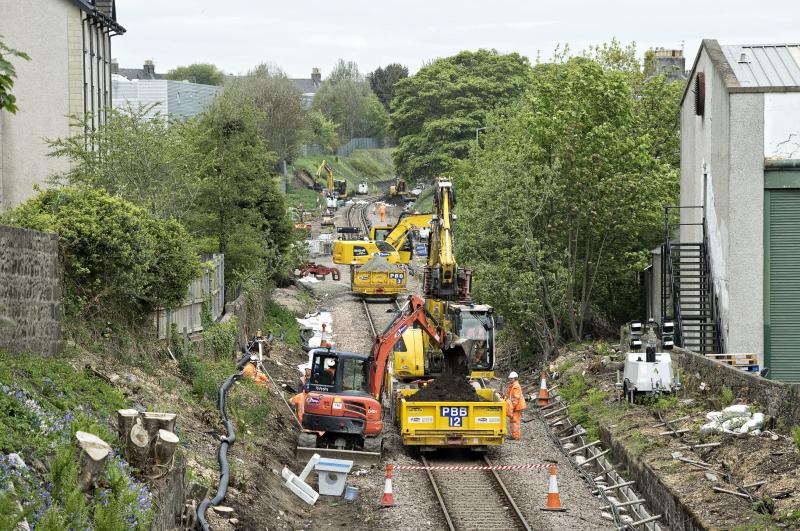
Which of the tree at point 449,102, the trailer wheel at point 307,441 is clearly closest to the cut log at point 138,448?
the trailer wheel at point 307,441

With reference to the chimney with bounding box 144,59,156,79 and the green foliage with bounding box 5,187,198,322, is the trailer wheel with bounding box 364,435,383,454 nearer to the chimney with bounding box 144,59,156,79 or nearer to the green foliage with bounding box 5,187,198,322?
the green foliage with bounding box 5,187,198,322

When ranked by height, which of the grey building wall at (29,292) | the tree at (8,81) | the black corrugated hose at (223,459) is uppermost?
the tree at (8,81)

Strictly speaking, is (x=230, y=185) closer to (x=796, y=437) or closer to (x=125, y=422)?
(x=125, y=422)

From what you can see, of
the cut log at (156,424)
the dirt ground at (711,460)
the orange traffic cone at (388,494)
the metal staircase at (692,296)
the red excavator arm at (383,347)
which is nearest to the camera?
the cut log at (156,424)

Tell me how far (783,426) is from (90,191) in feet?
42.3

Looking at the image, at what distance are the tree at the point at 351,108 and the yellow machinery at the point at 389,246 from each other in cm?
8072

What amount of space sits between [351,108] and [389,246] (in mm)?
91044

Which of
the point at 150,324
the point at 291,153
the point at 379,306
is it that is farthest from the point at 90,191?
the point at 291,153

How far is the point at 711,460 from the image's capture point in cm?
1772

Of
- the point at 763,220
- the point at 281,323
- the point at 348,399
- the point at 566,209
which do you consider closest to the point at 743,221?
the point at 763,220

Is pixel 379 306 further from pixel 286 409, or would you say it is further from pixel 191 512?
pixel 191 512

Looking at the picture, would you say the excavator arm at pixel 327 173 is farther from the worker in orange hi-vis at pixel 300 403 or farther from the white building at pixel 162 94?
the worker in orange hi-vis at pixel 300 403

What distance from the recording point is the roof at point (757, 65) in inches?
1058

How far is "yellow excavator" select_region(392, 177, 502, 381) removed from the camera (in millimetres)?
26188
